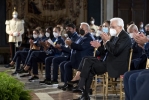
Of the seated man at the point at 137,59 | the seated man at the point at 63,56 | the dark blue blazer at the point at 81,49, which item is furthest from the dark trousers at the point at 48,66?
the seated man at the point at 137,59

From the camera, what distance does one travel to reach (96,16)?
16.8 meters

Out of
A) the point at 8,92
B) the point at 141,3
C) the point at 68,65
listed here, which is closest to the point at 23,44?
the point at 141,3

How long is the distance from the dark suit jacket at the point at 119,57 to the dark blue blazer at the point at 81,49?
1794mm

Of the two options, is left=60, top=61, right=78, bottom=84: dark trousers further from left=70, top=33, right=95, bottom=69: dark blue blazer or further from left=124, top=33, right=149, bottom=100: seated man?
left=124, top=33, right=149, bottom=100: seated man

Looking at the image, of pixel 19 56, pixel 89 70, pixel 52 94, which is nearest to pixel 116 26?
pixel 89 70

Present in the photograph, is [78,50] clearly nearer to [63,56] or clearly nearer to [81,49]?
[81,49]

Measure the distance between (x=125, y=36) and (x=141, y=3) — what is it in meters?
9.73

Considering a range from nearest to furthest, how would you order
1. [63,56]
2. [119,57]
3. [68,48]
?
[119,57]
[68,48]
[63,56]

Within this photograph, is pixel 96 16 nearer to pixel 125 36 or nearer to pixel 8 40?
pixel 8 40

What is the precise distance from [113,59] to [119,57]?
0.38 feet

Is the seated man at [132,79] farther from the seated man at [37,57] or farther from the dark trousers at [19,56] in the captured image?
the dark trousers at [19,56]

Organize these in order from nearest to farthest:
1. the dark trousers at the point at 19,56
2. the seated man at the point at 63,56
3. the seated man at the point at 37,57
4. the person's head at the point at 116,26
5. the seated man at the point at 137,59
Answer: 1. the seated man at the point at 137,59
2. the person's head at the point at 116,26
3. the seated man at the point at 63,56
4. the seated man at the point at 37,57
5. the dark trousers at the point at 19,56

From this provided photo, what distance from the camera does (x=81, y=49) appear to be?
8.94m

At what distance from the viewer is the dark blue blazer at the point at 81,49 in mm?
8898
